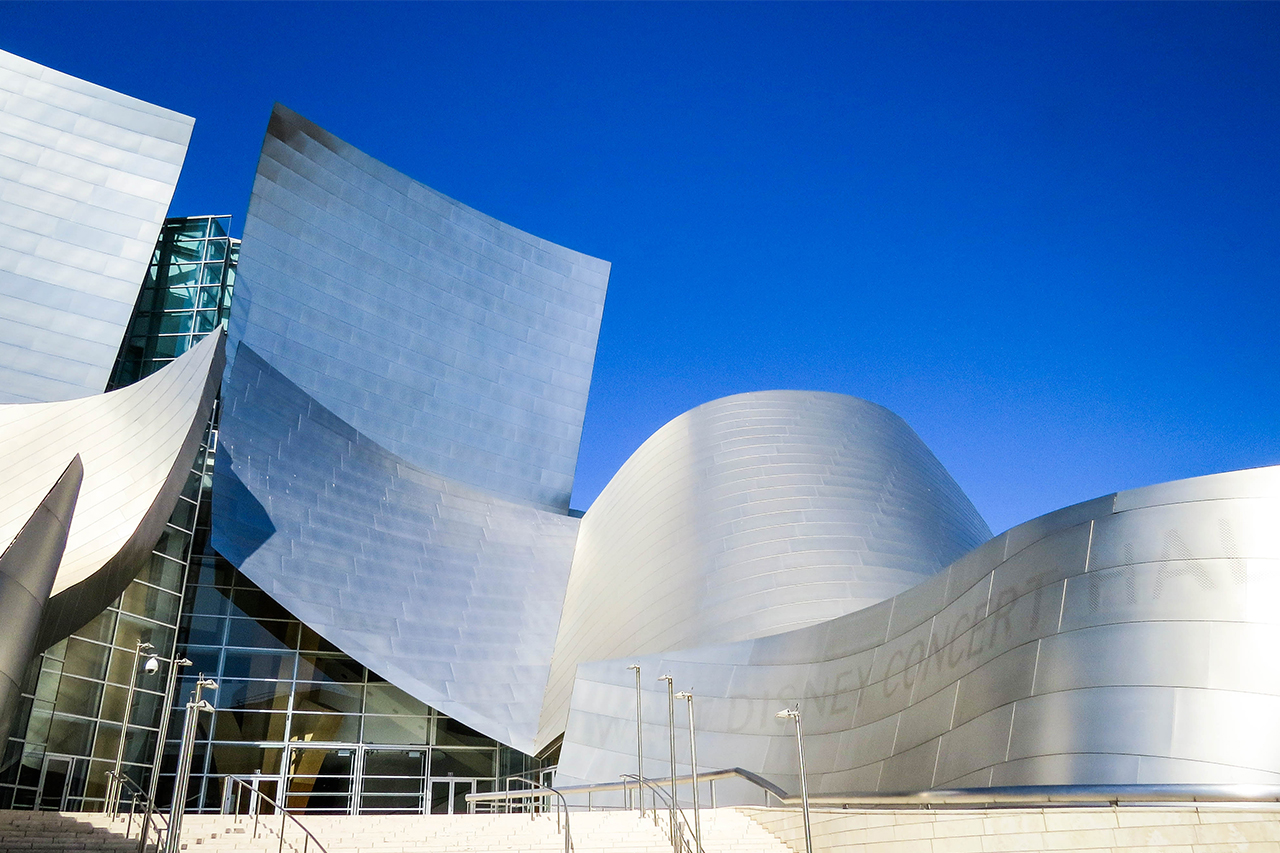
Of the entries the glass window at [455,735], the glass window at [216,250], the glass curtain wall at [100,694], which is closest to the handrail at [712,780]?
the glass window at [455,735]

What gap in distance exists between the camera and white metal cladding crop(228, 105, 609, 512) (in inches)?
1110

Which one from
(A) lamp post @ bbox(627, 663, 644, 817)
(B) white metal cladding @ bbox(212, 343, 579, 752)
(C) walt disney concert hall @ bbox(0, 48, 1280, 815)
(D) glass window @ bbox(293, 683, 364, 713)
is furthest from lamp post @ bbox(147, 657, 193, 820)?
(A) lamp post @ bbox(627, 663, 644, 817)

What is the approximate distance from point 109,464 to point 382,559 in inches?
242

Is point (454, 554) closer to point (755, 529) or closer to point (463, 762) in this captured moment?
point (463, 762)

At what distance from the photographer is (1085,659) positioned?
1039cm

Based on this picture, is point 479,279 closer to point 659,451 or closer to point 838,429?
point 659,451

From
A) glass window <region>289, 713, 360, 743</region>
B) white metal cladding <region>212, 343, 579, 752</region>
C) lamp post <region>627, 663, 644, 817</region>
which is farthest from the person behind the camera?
white metal cladding <region>212, 343, 579, 752</region>

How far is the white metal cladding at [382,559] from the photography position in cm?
2062

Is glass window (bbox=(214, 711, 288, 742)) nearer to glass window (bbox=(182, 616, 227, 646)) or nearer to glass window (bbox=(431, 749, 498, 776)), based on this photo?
glass window (bbox=(182, 616, 227, 646))

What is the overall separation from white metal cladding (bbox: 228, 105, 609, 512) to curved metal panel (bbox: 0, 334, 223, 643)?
4728mm

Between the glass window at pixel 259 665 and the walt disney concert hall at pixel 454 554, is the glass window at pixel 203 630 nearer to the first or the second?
the walt disney concert hall at pixel 454 554

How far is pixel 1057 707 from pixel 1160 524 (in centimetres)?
227

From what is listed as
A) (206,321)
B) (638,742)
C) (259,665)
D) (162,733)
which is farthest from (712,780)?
(206,321)

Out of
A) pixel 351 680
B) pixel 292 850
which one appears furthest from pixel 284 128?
pixel 292 850
